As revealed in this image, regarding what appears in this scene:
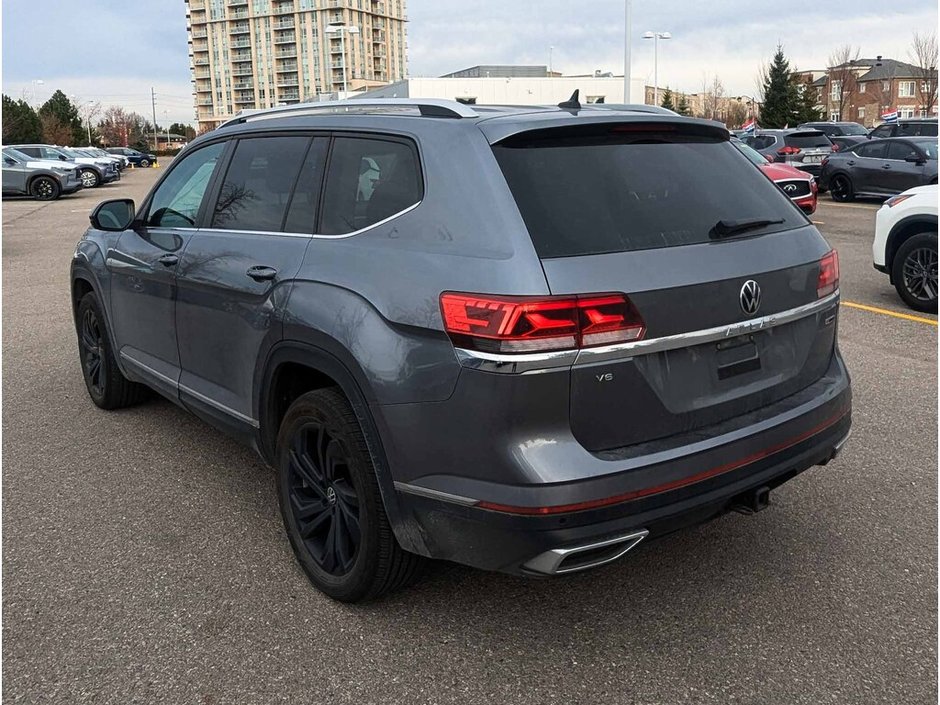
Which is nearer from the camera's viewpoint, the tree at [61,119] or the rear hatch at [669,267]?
the rear hatch at [669,267]

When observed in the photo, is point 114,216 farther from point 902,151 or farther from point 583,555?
point 902,151

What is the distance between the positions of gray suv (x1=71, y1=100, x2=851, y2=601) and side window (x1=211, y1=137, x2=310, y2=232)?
0.02 metres

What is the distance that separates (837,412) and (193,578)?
2.50m

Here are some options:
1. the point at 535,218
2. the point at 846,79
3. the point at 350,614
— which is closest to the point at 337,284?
the point at 535,218

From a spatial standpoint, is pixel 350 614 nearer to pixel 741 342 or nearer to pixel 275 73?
pixel 741 342

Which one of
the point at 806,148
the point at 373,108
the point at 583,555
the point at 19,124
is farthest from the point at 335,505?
the point at 19,124

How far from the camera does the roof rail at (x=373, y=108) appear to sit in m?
3.01

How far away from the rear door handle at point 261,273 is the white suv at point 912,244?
6535mm

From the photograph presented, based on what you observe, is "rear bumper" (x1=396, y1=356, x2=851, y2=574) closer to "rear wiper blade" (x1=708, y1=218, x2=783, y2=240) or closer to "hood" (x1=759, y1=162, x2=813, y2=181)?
"rear wiper blade" (x1=708, y1=218, x2=783, y2=240)

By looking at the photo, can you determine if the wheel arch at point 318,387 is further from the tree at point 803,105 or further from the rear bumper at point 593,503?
the tree at point 803,105

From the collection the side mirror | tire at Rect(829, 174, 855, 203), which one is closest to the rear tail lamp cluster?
the side mirror

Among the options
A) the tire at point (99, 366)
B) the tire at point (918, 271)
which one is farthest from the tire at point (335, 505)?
the tire at point (918, 271)

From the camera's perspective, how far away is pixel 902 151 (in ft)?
60.8

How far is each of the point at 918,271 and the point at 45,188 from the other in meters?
29.6
